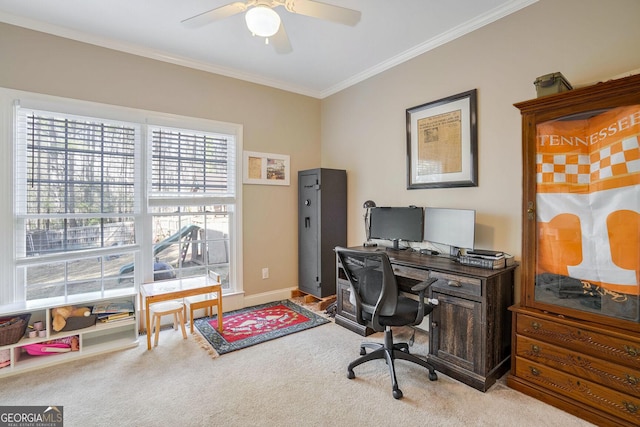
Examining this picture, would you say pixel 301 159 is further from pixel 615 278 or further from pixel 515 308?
pixel 615 278

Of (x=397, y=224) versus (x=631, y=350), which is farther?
(x=397, y=224)

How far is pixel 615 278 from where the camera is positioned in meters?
1.71

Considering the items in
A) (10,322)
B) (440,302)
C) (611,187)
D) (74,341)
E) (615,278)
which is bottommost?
(74,341)

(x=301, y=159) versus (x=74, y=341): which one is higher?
(x=301, y=159)

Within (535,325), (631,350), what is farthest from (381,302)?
(631,350)

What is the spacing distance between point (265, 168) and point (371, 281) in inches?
88.8

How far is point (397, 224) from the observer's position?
313 centimetres

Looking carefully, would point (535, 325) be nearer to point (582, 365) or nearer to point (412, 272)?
point (582, 365)

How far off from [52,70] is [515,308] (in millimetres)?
4253

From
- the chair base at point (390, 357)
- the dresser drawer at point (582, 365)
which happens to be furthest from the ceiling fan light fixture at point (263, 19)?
the dresser drawer at point (582, 365)

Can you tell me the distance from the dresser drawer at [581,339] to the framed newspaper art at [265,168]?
2965 mm

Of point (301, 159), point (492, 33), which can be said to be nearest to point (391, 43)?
point (492, 33)

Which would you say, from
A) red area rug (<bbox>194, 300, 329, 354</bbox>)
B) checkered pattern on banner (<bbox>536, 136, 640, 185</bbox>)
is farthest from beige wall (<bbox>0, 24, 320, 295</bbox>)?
checkered pattern on banner (<bbox>536, 136, 640, 185</bbox>)

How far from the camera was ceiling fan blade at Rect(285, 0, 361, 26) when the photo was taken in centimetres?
179
